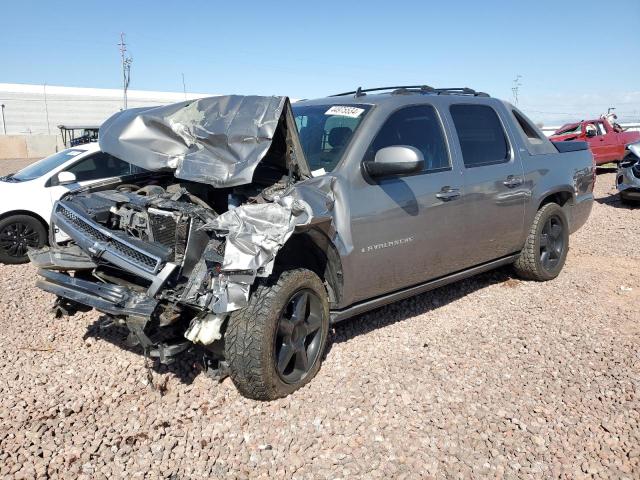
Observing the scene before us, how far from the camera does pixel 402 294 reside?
440 centimetres

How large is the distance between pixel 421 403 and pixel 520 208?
2.58 metres

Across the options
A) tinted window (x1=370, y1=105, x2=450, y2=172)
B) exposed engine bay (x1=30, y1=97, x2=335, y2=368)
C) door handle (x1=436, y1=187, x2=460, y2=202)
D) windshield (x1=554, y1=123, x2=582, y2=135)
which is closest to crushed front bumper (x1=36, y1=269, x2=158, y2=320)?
exposed engine bay (x1=30, y1=97, x2=335, y2=368)

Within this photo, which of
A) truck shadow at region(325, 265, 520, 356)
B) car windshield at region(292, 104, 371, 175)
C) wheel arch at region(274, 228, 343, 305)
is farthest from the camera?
truck shadow at region(325, 265, 520, 356)

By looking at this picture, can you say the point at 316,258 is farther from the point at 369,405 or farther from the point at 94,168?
the point at 94,168

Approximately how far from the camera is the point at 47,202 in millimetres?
7266

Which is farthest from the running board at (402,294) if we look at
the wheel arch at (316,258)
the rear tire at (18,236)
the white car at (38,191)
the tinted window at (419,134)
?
the rear tire at (18,236)

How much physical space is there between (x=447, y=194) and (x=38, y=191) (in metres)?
5.41

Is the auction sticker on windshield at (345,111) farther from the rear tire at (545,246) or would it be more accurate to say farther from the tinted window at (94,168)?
the tinted window at (94,168)

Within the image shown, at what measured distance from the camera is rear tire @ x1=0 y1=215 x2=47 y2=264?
7109mm

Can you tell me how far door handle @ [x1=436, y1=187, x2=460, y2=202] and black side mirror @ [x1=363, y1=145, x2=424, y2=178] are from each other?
609 mm

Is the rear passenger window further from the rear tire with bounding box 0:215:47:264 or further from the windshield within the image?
the windshield

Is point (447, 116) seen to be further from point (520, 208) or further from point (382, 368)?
point (382, 368)

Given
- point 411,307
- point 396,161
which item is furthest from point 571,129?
point 396,161

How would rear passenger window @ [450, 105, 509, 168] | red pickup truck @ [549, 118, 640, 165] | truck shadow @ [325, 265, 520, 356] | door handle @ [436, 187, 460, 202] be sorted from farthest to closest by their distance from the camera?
red pickup truck @ [549, 118, 640, 165] < rear passenger window @ [450, 105, 509, 168] < truck shadow @ [325, 265, 520, 356] < door handle @ [436, 187, 460, 202]
